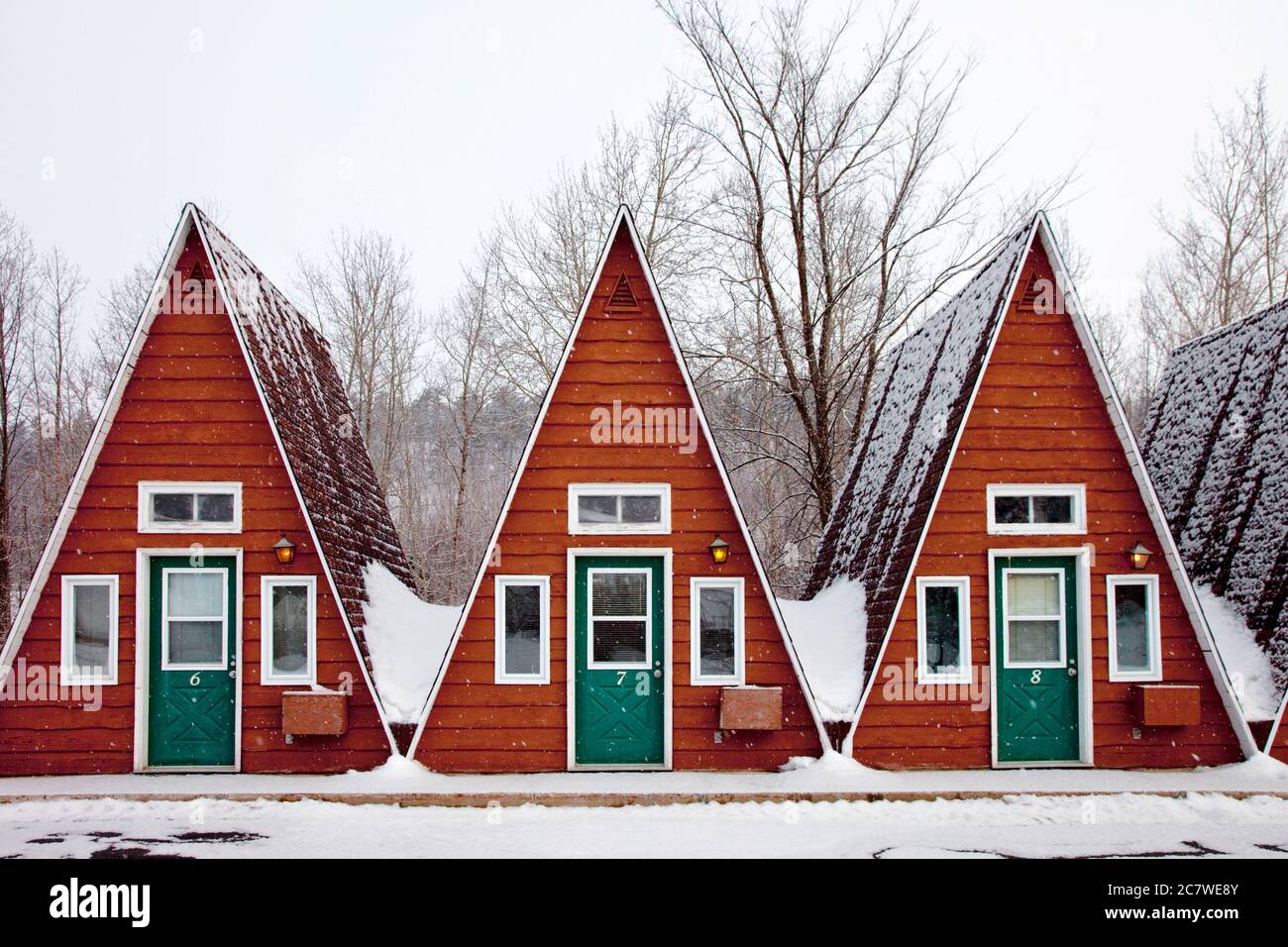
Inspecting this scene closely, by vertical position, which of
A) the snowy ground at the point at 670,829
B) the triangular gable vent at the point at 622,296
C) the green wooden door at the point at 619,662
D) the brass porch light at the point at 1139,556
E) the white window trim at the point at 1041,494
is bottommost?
the snowy ground at the point at 670,829

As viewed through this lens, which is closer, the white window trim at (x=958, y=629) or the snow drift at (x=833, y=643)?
the white window trim at (x=958, y=629)

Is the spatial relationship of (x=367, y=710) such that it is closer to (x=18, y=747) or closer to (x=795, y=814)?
(x=18, y=747)

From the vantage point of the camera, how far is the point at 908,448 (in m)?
13.8

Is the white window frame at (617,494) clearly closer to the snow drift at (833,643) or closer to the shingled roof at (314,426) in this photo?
the snow drift at (833,643)

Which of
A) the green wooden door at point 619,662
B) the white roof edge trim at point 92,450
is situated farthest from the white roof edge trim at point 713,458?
the white roof edge trim at point 92,450

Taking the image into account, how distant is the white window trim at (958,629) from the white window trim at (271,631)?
6751mm

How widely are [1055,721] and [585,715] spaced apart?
17.4ft

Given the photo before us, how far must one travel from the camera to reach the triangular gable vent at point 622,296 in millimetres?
11742

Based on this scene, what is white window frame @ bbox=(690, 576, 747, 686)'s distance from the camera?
37.5ft

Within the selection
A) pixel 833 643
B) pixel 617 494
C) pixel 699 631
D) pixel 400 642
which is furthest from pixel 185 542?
pixel 833 643

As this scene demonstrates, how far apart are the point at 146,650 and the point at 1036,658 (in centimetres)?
998

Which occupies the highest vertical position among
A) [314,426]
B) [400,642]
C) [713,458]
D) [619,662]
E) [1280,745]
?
[314,426]

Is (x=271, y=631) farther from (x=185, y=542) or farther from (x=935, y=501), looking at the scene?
(x=935, y=501)
